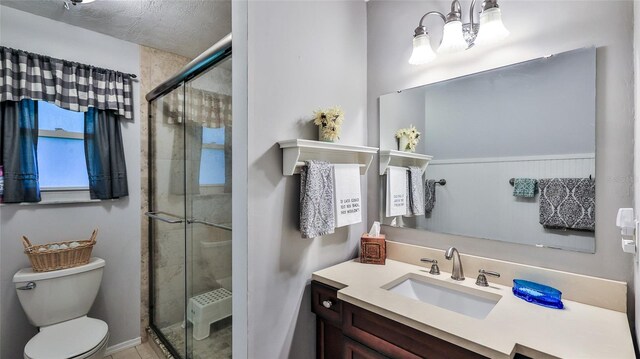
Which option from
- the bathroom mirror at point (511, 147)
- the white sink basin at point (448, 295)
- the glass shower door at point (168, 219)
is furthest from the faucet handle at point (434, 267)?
the glass shower door at point (168, 219)

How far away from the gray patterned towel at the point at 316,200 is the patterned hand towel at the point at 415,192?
520 mm

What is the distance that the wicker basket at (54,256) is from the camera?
1.70 metres

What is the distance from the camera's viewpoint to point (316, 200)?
4.17ft

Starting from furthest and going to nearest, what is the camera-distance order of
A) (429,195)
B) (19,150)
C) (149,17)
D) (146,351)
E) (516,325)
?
(146,351), (149,17), (19,150), (429,195), (516,325)

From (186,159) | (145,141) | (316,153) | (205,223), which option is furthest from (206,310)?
(145,141)

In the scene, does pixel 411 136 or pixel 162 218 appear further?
pixel 162 218

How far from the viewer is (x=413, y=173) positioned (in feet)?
5.14

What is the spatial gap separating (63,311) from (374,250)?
2.03 m

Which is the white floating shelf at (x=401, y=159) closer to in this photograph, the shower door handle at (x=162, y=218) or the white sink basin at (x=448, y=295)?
the white sink basin at (x=448, y=295)

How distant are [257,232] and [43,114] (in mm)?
1870

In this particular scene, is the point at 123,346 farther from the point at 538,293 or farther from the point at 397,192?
the point at 538,293

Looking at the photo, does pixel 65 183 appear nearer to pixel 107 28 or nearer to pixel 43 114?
pixel 43 114

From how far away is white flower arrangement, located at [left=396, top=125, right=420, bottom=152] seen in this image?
5.06 ft

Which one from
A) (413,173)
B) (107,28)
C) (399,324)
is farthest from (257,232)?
(107,28)
